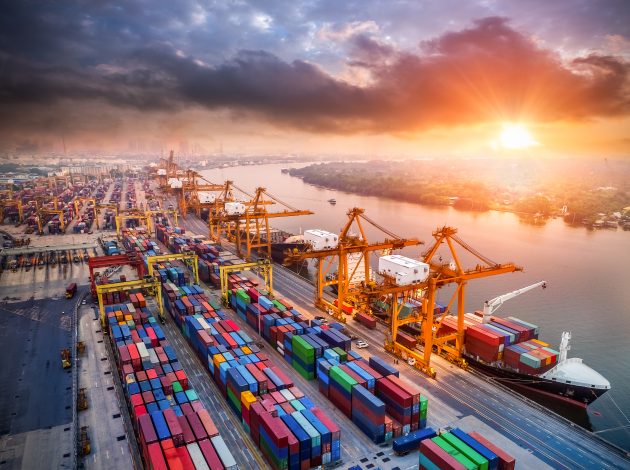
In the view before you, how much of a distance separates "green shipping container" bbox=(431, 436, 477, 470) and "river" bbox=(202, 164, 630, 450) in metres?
17.2

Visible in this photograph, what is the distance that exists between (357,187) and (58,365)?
163m

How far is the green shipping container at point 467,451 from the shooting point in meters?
20.1

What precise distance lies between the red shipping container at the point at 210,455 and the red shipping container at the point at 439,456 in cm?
1101

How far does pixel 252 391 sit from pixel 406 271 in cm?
1731

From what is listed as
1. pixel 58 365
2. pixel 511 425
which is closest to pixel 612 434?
pixel 511 425

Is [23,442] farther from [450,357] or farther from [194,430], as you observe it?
[450,357]

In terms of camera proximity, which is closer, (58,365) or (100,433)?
(100,433)

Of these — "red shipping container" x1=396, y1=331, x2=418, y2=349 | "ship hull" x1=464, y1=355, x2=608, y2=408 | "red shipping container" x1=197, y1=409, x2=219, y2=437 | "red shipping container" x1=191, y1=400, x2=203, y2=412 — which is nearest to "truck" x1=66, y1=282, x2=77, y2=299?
"red shipping container" x1=191, y1=400, x2=203, y2=412

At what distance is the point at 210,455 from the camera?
2059cm

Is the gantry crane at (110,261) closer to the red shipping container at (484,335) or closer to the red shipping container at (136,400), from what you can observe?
the red shipping container at (136,400)

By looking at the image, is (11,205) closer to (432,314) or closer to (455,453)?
(432,314)

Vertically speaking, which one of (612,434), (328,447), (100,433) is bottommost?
(612,434)

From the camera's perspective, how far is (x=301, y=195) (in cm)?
16888

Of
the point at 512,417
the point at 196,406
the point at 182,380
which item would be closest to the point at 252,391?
the point at 196,406
